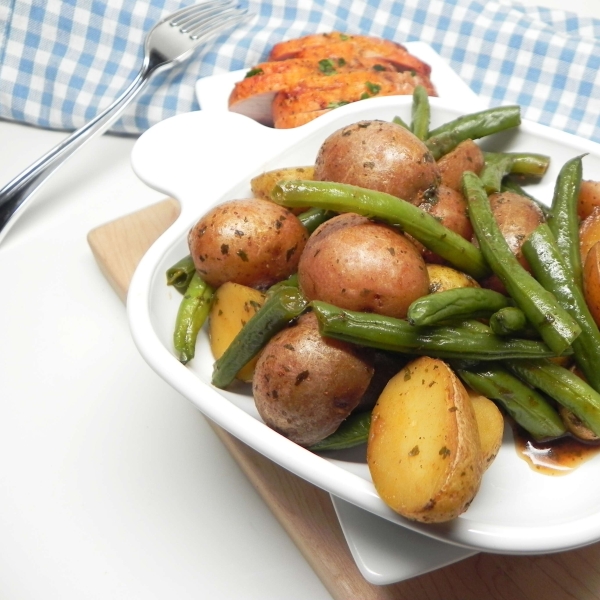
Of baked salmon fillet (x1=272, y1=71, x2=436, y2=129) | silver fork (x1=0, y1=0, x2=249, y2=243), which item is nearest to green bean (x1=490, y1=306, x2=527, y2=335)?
baked salmon fillet (x1=272, y1=71, x2=436, y2=129)

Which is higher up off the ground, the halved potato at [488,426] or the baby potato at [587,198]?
the baby potato at [587,198]

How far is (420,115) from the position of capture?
1162 millimetres

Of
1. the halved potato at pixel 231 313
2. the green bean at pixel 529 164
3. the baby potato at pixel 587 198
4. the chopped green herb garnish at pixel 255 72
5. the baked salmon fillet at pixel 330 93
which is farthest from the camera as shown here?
the chopped green herb garnish at pixel 255 72

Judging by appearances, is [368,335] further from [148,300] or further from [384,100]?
[384,100]

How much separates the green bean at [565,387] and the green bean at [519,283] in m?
0.05

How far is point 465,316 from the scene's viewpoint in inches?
31.8

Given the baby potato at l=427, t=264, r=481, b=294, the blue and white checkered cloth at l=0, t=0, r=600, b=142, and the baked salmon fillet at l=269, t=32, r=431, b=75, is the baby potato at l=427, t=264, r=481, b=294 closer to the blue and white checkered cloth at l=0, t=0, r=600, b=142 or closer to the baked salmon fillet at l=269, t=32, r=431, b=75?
the baked salmon fillet at l=269, t=32, r=431, b=75

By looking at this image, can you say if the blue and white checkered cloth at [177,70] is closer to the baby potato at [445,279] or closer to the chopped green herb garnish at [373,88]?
the chopped green herb garnish at [373,88]

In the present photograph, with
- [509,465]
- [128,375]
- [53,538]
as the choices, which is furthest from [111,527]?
[509,465]

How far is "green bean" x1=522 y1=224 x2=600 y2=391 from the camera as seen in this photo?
2.71 ft

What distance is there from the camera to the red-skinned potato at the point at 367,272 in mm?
792

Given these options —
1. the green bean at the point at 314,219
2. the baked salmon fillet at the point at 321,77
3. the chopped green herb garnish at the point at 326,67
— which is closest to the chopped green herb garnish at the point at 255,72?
the baked salmon fillet at the point at 321,77

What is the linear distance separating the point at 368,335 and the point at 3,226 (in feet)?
3.86

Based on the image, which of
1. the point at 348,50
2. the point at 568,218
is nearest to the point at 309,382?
the point at 568,218
